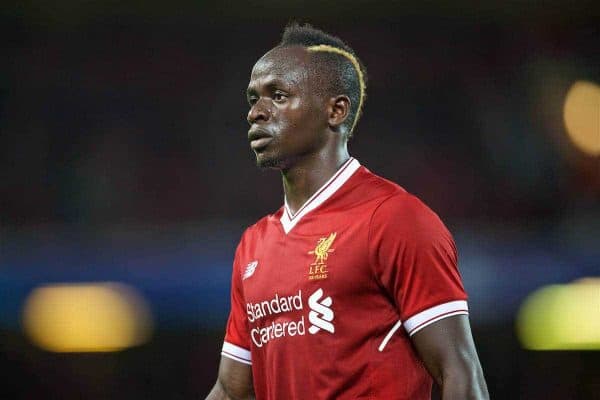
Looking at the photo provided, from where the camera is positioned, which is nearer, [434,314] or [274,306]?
[434,314]

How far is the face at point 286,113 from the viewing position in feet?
9.30

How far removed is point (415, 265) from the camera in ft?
8.17

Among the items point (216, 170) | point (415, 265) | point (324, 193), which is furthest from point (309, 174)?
point (216, 170)

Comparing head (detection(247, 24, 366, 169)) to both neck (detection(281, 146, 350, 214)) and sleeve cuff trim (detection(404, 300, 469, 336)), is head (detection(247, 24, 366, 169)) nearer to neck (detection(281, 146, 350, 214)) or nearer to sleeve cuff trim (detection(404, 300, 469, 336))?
neck (detection(281, 146, 350, 214))

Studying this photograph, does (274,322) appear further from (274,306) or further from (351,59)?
(351,59)

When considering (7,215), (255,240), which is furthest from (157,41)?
(255,240)

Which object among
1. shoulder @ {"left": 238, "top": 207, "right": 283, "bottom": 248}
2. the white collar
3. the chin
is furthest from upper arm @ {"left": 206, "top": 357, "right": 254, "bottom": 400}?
the chin

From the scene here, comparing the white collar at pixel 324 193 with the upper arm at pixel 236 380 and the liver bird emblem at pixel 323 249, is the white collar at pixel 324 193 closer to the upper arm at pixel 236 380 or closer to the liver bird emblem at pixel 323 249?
the liver bird emblem at pixel 323 249

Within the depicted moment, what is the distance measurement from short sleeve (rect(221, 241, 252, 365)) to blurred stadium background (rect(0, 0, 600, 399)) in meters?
2.97

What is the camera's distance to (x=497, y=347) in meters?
5.92

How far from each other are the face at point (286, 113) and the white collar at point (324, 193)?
0.10m

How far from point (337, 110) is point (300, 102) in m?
0.13

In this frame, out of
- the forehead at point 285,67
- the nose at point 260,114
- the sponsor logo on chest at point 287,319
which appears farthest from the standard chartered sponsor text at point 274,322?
the forehead at point 285,67

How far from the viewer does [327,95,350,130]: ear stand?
2904mm
